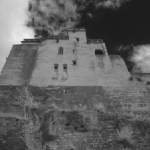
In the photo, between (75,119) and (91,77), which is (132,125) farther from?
(91,77)

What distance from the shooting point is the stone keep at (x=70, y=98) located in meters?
10.6

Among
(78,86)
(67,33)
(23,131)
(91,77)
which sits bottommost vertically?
(23,131)

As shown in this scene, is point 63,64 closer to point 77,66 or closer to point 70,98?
point 77,66

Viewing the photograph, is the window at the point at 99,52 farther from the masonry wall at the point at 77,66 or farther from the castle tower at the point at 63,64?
the masonry wall at the point at 77,66

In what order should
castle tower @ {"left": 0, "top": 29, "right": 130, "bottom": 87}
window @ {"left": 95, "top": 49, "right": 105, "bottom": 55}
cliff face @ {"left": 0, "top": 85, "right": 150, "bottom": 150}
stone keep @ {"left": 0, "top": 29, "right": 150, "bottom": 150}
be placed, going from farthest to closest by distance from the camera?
window @ {"left": 95, "top": 49, "right": 105, "bottom": 55}
castle tower @ {"left": 0, "top": 29, "right": 130, "bottom": 87}
stone keep @ {"left": 0, "top": 29, "right": 150, "bottom": 150}
cliff face @ {"left": 0, "top": 85, "right": 150, "bottom": 150}

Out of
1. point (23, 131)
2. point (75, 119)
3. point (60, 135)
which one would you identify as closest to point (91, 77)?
point (75, 119)

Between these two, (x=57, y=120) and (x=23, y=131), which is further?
(x=57, y=120)

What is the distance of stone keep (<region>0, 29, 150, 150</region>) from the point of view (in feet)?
34.8

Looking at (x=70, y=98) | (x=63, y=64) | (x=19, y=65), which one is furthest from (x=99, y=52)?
(x=19, y=65)

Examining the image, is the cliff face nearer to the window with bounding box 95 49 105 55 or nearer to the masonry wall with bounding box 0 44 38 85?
the masonry wall with bounding box 0 44 38 85

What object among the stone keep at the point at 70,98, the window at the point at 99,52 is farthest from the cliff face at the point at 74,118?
the window at the point at 99,52

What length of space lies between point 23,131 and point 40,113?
192 centimetres

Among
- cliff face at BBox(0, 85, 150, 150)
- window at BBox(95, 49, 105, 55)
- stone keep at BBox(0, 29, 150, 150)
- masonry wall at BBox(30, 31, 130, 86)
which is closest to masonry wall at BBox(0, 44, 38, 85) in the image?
stone keep at BBox(0, 29, 150, 150)

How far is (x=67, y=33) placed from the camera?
72.8 ft
